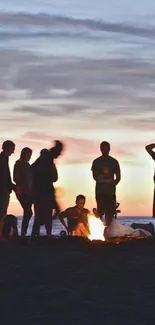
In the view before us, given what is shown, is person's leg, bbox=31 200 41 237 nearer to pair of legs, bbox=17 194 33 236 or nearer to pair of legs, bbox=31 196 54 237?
pair of legs, bbox=31 196 54 237

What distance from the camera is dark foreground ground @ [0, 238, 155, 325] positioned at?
11.8 meters

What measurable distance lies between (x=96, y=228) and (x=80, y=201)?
830mm

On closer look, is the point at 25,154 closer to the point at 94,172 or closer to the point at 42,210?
the point at 42,210

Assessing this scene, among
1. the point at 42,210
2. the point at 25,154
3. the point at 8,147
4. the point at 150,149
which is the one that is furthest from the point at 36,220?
the point at 150,149

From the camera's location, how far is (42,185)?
20500 millimetres

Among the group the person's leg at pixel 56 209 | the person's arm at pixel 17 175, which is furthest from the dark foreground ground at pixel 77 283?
the person's arm at pixel 17 175

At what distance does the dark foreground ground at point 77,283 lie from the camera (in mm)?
11835

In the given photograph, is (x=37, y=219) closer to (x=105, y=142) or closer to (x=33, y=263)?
(x=105, y=142)

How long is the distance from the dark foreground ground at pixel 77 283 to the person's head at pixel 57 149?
1.73m

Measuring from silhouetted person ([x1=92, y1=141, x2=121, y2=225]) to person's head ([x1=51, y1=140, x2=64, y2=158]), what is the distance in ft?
2.84

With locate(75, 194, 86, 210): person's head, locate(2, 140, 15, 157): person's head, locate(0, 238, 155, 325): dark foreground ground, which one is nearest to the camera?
locate(0, 238, 155, 325): dark foreground ground

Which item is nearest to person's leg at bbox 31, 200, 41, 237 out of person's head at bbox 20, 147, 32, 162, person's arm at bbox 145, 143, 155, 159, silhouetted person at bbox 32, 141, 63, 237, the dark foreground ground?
silhouetted person at bbox 32, 141, 63, 237

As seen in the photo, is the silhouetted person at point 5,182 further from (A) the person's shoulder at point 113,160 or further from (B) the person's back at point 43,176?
(A) the person's shoulder at point 113,160

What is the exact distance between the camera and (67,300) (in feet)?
42.2
